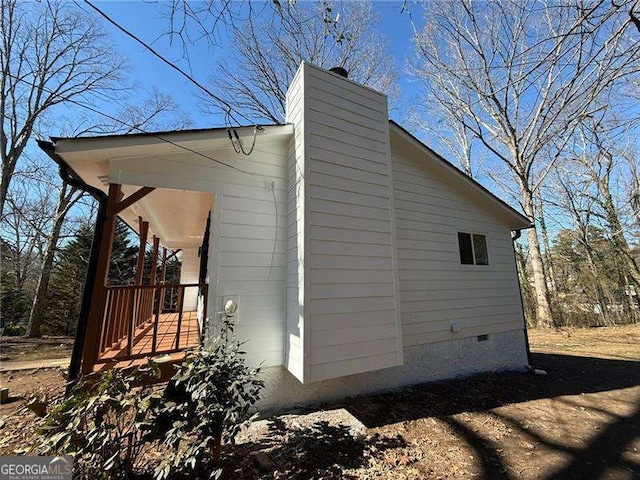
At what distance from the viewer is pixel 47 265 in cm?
1131

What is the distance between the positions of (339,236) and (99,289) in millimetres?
3124

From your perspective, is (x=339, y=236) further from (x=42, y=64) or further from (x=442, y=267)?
(x=42, y=64)

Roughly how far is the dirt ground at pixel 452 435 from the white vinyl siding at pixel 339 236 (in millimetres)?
768

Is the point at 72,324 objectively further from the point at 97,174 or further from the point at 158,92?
the point at 97,174

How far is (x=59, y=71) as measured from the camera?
11.6 meters

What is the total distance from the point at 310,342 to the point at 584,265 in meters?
19.9

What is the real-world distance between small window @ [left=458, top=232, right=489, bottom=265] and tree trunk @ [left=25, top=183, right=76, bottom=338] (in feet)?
45.0

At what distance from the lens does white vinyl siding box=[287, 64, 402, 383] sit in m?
3.70

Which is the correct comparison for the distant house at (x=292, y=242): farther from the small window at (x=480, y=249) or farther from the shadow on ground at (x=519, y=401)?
the small window at (x=480, y=249)

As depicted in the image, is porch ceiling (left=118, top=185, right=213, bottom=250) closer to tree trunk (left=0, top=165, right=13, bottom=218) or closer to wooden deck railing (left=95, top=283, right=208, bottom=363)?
wooden deck railing (left=95, top=283, right=208, bottom=363)

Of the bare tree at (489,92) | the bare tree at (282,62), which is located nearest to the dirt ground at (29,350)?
the bare tree at (282,62)

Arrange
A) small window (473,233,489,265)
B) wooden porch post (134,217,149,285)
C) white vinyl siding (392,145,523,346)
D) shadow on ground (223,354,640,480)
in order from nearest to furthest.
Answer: shadow on ground (223,354,640,480) < white vinyl siding (392,145,523,346) < wooden porch post (134,217,149,285) < small window (473,233,489,265)

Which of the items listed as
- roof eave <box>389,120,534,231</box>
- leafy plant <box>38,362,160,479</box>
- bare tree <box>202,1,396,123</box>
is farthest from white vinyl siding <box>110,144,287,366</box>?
bare tree <box>202,1,396,123</box>

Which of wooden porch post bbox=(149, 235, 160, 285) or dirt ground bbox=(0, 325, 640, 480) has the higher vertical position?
wooden porch post bbox=(149, 235, 160, 285)
